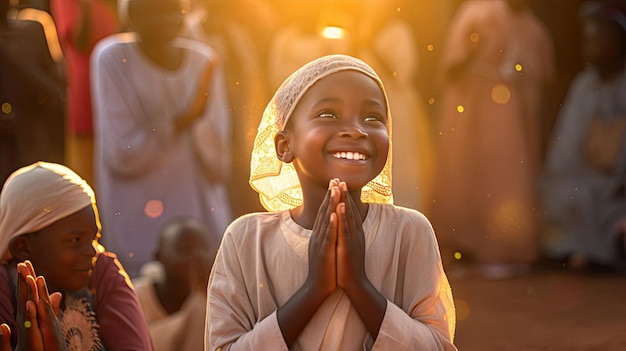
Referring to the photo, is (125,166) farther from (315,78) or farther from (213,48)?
(315,78)

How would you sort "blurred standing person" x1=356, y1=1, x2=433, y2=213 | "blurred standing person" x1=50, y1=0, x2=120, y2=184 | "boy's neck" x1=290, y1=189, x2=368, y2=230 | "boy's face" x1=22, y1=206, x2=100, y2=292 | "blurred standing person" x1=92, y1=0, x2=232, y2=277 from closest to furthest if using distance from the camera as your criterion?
1. "boy's neck" x1=290, y1=189, x2=368, y2=230
2. "boy's face" x1=22, y1=206, x2=100, y2=292
3. "blurred standing person" x1=92, y1=0, x2=232, y2=277
4. "blurred standing person" x1=50, y1=0, x2=120, y2=184
5. "blurred standing person" x1=356, y1=1, x2=433, y2=213

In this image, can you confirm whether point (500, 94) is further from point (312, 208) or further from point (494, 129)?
point (312, 208)

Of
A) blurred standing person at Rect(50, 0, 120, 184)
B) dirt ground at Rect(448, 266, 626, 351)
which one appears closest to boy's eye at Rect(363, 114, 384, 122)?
dirt ground at Rect(448, 266, 626, 351)

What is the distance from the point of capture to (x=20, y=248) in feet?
16.7

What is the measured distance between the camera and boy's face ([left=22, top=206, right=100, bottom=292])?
4902mm

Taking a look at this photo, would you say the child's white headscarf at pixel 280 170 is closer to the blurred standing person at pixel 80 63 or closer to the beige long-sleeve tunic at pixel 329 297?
the beige long-sleeve tunic at pixel 329 297

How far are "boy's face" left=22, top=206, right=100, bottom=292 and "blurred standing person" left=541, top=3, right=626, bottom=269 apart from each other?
7.95 m

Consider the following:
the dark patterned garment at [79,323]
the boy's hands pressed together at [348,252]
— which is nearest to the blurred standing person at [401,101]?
the dark patterned garment at [79,323]

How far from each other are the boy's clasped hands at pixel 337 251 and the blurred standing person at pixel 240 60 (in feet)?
25.6

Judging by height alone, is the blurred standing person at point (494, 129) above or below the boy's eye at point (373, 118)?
below

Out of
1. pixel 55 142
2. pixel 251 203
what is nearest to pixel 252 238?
pixel 55 142

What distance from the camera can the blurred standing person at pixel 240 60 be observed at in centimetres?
1211

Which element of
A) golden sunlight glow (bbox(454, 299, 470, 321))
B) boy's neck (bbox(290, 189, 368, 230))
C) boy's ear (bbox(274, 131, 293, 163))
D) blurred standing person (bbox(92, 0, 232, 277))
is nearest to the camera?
boy's neck (bbox(290, 189, 368, 230))

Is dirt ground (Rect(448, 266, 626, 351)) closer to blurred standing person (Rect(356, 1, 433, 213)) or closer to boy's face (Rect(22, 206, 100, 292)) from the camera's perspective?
blurred standing person (Rect(356, 1, 433, 213))
